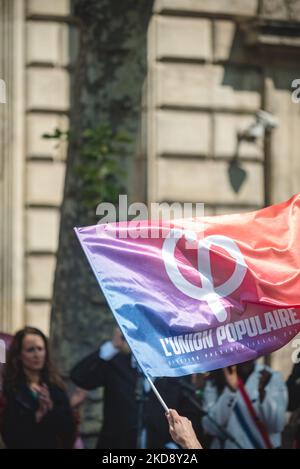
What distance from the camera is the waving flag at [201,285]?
248 inches

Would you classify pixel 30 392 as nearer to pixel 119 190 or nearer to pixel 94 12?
pixel 119 190

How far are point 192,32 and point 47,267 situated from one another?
2816 millimetres

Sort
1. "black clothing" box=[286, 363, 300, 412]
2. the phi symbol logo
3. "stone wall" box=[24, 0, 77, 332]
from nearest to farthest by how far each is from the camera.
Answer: the phi symbol logo
"black clothing" box=[286, 363, 300, 412]
"stone wall" box=[24, 0, 77, 332]

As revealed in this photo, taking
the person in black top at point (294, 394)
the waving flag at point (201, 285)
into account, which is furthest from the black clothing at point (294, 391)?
the waving flag at point (201, 285)

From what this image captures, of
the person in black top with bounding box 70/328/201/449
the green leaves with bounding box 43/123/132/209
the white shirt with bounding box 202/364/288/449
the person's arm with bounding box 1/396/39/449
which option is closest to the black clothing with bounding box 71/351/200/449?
the person in black top with bounding box 70/328/201/449

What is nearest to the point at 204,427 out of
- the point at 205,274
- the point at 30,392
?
the point at 30,392

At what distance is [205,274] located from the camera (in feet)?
21.6

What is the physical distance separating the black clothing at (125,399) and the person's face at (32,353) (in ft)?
1.80

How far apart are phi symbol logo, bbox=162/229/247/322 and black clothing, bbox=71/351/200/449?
2.55 metres

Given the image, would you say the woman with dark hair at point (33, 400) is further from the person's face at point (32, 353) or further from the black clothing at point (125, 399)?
the black clothing at point (125, 399)

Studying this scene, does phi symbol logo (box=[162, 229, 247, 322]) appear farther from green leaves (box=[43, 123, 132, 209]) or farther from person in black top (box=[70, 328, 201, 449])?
green leaves (box=[43, 123, 132, 209])

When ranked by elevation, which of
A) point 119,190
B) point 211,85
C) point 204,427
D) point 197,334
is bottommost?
point 204,427

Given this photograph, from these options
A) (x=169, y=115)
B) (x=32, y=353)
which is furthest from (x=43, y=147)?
(x=32, y=353)

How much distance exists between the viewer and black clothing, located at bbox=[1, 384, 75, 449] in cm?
873
